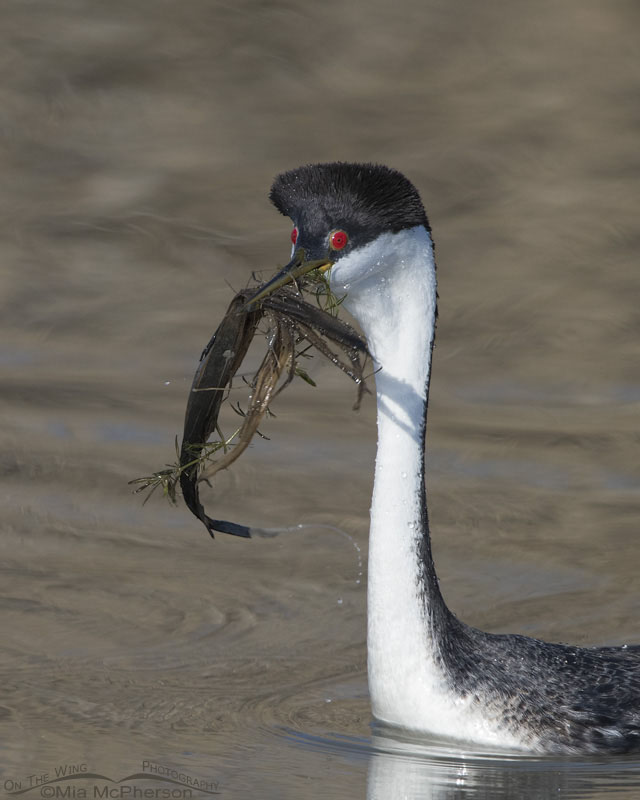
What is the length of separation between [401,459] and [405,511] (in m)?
0.19

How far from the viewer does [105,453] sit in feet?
30.5

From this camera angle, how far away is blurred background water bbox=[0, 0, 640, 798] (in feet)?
21.5

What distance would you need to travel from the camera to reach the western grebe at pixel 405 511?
5.75 meters

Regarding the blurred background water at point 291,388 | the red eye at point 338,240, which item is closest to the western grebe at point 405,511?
the red eye at point 338,240

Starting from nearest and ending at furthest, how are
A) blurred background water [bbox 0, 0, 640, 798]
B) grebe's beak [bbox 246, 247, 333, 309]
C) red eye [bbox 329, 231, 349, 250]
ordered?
grebe's beak [bbox 246, 247, 333, 309] < red eye [bbox 329, 231, 349, 250] < blurred background water [bbox 0, 0, 640, 798]

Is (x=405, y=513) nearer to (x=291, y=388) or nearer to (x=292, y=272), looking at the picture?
(x=292, y=272)

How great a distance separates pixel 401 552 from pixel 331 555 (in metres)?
2.53

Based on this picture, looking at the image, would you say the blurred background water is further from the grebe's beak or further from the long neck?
the grebe's beak

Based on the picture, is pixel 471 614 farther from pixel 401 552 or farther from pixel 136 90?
pixel 136 90

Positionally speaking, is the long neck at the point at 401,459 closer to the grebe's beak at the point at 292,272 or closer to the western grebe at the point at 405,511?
the western grebe at the point at 405,511

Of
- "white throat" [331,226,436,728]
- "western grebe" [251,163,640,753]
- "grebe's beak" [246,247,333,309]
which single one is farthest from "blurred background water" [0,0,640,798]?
"grebe's beak" [246,247,333,309]

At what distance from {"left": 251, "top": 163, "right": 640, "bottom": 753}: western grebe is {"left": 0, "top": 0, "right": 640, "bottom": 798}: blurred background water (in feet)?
0.50

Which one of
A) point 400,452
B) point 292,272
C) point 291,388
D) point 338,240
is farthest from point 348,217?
point 291,388

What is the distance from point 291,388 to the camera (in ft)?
34.6
